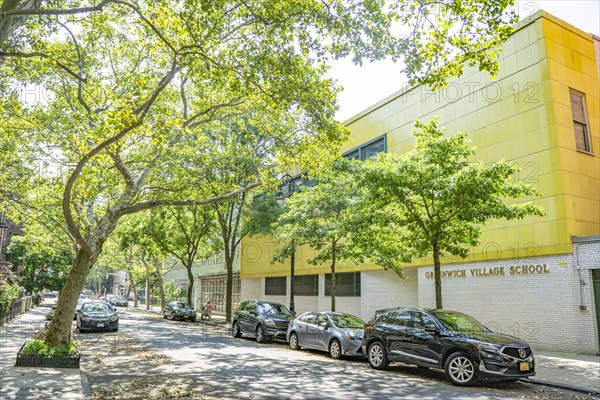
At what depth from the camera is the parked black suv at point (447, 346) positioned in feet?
30.2

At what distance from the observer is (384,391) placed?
8.66m

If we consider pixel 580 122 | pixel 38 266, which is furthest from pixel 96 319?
pixel 38 266

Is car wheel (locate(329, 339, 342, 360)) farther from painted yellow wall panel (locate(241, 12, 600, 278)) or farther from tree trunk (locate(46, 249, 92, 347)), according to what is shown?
tree trunk (locate(46, 249, 92, 347))

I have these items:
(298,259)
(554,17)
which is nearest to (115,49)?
(554,17)

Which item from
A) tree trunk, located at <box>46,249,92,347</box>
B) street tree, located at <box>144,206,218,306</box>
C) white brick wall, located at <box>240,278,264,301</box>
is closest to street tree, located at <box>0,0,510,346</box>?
tree trunk, located at <box>46,249,92,347</box>

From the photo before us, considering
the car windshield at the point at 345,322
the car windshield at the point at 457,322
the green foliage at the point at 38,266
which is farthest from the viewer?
the green foliage at the point at 38,266

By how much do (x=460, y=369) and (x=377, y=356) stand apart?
2589 mm

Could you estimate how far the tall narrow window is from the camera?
646 inches

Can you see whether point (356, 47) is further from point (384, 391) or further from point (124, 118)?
point (384, 391)

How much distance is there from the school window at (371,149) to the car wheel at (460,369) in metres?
14.6

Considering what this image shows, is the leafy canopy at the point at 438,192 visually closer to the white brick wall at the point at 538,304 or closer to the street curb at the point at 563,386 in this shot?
the white brick wall at the point at 538,304

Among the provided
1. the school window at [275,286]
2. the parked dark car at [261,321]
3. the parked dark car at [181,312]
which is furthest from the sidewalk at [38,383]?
the school window at [275,286]

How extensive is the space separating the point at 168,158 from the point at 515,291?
1259 centimetres

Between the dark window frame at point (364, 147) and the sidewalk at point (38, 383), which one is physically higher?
the dark window frame at point (364, 147)
